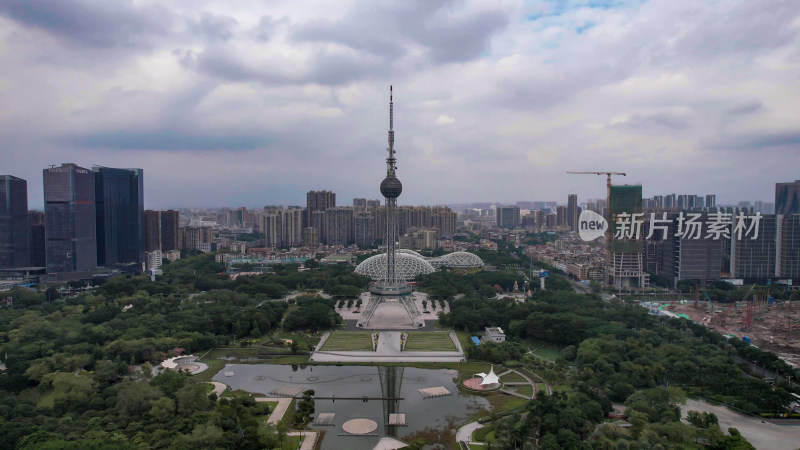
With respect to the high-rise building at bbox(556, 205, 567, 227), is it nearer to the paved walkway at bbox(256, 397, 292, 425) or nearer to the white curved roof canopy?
the white curved roof canopy

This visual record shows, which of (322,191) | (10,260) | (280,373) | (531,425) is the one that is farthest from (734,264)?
(10,260)

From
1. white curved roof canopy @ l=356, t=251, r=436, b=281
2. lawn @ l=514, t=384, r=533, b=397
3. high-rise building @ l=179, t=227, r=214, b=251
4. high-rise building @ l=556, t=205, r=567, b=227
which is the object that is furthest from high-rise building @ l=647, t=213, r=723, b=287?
high-rise building @ l=556, t=205, r=567, b=227

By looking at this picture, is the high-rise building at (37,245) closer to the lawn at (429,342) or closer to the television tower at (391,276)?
the television tower at (391,276)

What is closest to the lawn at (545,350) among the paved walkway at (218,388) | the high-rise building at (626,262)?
the paved walkway at (218,388)

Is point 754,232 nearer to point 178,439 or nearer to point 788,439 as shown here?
point 788,439

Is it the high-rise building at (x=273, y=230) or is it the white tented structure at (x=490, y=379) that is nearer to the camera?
the white tented structure at (x=490, y=379)

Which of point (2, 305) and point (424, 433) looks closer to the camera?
point (424, 433)

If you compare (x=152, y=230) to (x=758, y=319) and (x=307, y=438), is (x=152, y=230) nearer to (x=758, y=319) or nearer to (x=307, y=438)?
(x=307, y=438)
